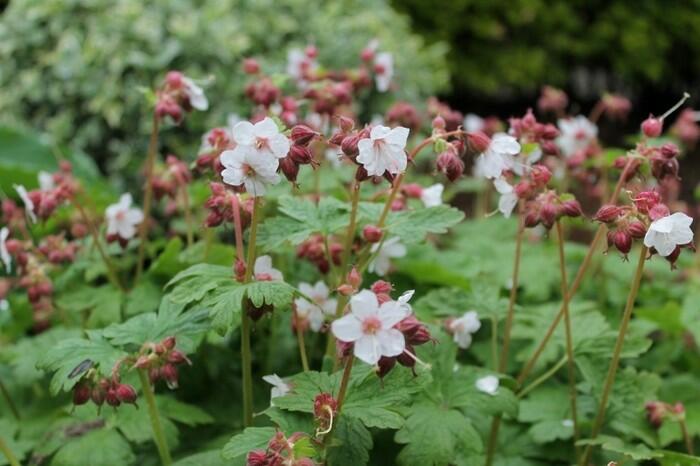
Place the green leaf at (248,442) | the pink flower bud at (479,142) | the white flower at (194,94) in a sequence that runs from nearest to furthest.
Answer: the green leaf at (248,442)
the pink flower bud at (479,142)
the white flower at (194,94)

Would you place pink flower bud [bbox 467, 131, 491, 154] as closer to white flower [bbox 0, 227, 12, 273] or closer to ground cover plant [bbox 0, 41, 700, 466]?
ground cover plant [bbox 0, 41, 700, 466]

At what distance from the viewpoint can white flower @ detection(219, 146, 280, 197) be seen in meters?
1.39

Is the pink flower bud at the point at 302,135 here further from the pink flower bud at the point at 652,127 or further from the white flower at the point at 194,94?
the pink flower bud at the point at 652,127

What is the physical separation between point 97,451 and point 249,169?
0.69m

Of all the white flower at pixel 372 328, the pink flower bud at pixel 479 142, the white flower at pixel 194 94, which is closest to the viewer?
the white flower at pixel 372 328

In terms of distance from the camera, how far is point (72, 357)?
155 cm

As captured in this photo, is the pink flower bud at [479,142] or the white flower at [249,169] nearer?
the white flower at [249,169]

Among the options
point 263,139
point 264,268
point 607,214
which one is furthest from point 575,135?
point 263,139

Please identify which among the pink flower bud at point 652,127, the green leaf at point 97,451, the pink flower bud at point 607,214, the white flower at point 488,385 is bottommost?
the green leaf at point 97,451

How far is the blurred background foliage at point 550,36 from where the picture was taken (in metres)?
8.58

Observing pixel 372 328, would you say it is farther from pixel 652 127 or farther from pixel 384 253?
pixel 652 127

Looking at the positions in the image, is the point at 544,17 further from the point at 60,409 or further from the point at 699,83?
the point at 60,409

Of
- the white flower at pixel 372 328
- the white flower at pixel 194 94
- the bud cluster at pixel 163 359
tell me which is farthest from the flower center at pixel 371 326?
the white flower at pixel 194 94

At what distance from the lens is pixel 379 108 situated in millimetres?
4457
